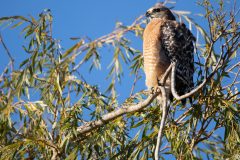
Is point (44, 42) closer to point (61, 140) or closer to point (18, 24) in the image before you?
point (18, 24)

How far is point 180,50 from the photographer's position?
466 centimetres

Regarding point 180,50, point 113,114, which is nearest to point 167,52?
point 180,50

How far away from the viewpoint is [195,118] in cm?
358

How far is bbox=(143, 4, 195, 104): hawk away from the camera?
4473 mm

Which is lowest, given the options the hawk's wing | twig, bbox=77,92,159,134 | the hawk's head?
twig, bbox=77,92,159,134

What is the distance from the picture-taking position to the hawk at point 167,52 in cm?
447

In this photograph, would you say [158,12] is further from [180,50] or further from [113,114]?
[113,114]

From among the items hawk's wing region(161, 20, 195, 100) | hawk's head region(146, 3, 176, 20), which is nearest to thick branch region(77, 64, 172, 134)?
hawk's wing region(161, 20, 195, 100)

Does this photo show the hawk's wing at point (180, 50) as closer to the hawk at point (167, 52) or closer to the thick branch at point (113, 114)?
the hawk at point (167, 52)

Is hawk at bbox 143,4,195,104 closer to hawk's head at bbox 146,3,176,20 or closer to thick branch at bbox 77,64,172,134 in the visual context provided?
hawk's head at bbox 146,3,176,20

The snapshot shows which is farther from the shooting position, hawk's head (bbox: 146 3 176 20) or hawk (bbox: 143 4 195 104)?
hawk's head (bbox: 146 3 176 20)

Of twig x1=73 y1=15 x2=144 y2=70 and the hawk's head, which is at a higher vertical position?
the hawk's head

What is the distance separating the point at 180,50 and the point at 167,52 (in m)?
0.12

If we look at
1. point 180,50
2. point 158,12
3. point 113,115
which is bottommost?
point 113,115
